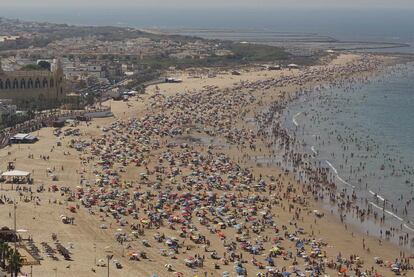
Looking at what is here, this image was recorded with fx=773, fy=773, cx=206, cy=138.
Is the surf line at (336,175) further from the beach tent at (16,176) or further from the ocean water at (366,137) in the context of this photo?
the beach tent at (16,176)

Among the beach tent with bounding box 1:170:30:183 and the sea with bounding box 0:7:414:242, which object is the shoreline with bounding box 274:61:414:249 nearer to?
the sea with bounding box 0:7:414:242

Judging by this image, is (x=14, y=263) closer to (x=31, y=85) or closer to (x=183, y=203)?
(x=183, y=203)

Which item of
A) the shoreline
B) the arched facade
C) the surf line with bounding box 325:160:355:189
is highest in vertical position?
the arched facade

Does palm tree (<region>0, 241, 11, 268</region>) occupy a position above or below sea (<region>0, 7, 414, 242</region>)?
above

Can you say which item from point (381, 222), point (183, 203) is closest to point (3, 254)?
point (183, 203)

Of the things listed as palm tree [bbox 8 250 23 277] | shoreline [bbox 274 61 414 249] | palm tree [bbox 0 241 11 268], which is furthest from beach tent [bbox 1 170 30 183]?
palm tree [bbox 8 250 23 277]

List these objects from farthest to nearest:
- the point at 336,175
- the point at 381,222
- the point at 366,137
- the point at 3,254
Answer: the point at 366,137 < the point at 336,175 < the point at 381,222 < the point at 3,254
